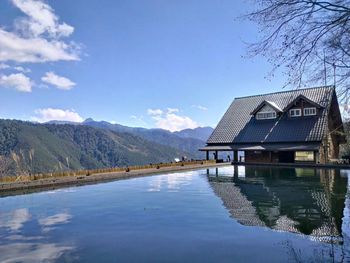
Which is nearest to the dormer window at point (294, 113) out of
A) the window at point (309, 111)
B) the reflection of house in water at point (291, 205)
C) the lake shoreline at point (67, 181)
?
the window at point (309, 111)

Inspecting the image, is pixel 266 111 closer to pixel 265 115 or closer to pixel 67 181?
pixel 265 115

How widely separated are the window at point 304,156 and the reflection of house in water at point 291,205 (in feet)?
46.8

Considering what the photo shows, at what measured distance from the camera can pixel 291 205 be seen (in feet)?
44.8

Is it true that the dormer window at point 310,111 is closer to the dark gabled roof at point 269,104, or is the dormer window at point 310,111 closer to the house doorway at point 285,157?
the dark gabled roof at point 269,104

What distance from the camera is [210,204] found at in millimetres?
14102

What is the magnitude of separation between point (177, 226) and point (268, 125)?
31005 mm

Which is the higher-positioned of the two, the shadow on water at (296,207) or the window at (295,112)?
the window at (295,112)

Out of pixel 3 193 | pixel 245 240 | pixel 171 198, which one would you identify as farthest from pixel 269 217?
pixel 3 193

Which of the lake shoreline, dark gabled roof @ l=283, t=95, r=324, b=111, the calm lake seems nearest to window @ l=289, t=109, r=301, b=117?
dark gabled roof @ l=283, t=95, r=324, b=111

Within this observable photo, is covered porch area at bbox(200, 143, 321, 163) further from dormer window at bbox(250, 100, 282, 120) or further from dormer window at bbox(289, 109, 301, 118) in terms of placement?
dormer window at bbox(250, 100, 282, 120)

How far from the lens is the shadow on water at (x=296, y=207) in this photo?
9718 mm

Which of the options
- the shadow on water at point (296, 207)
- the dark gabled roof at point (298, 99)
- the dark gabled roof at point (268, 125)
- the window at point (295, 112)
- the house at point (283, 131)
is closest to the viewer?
the shadow on water at point (296, 207)

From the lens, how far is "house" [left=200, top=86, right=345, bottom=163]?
1357 inches

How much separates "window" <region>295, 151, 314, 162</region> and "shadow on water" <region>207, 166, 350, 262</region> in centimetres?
1427
